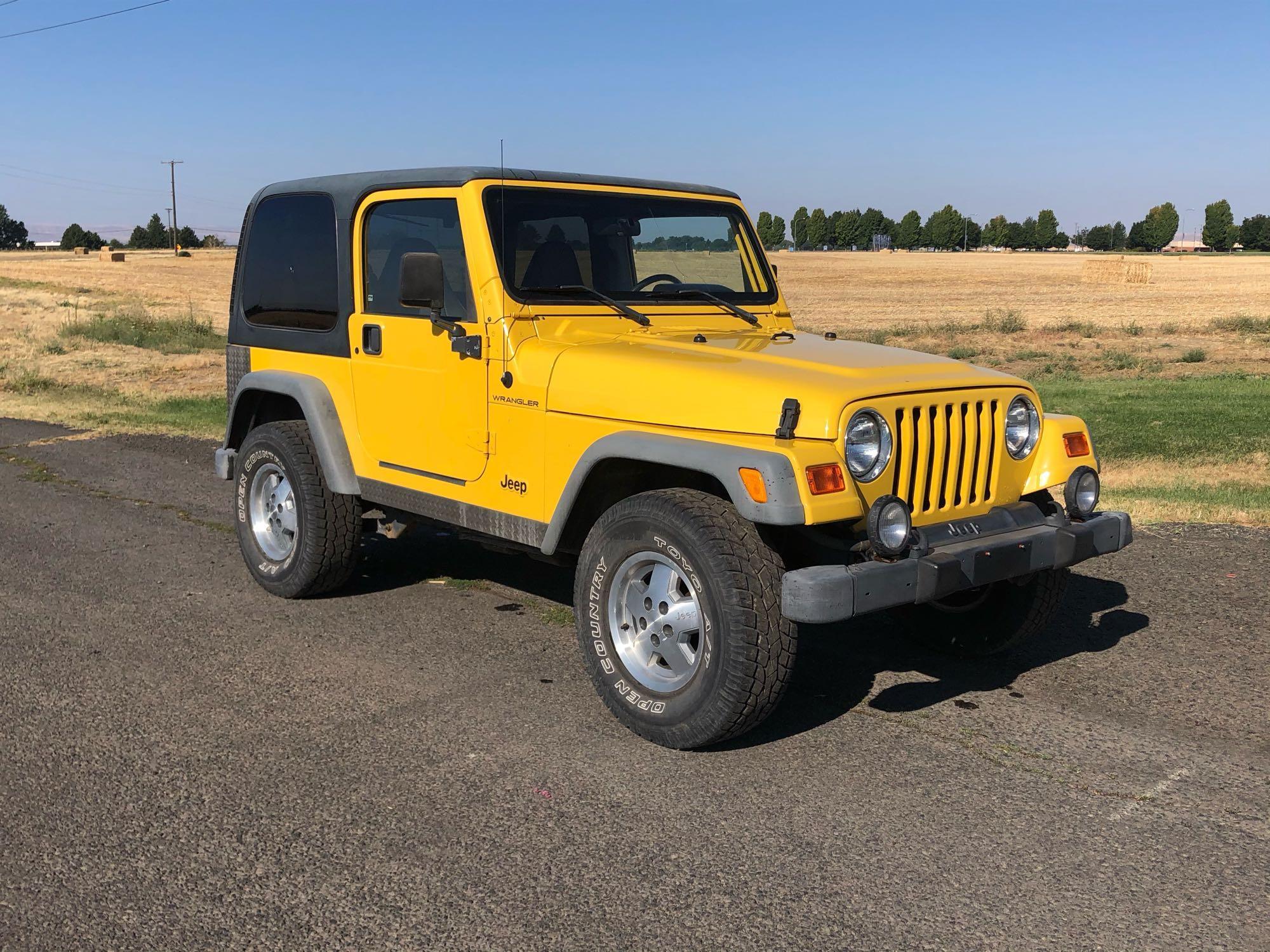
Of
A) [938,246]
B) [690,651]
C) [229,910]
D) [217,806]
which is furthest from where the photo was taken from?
[938,246]

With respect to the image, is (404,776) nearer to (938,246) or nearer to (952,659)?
(952,659)

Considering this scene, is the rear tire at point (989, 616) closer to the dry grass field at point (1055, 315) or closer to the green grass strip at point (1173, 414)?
the green grass strip at point (1173, 414)

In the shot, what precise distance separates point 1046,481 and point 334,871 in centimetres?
306

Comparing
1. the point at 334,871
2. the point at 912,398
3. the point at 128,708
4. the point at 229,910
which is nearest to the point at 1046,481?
the point at 912,398

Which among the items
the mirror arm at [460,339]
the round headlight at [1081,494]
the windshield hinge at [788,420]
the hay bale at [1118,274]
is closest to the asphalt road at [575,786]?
the round headlight at [1081,494]

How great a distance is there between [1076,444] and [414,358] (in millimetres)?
2849

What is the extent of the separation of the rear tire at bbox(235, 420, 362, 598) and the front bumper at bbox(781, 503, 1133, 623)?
9.06 ft

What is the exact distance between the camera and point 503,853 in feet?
11.6

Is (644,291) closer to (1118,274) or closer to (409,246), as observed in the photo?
(409,246)

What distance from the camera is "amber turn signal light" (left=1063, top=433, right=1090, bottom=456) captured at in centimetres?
498

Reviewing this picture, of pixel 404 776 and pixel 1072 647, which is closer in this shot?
pixel 404 776

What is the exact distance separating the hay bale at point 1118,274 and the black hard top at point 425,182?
59839 mm

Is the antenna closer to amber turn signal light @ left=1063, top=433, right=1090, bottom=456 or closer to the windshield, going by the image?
the windshield

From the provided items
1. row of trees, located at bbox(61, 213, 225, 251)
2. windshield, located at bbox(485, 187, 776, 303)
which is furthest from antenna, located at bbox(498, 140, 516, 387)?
row of trees, located at bbox(61, 213, 225, 251)
